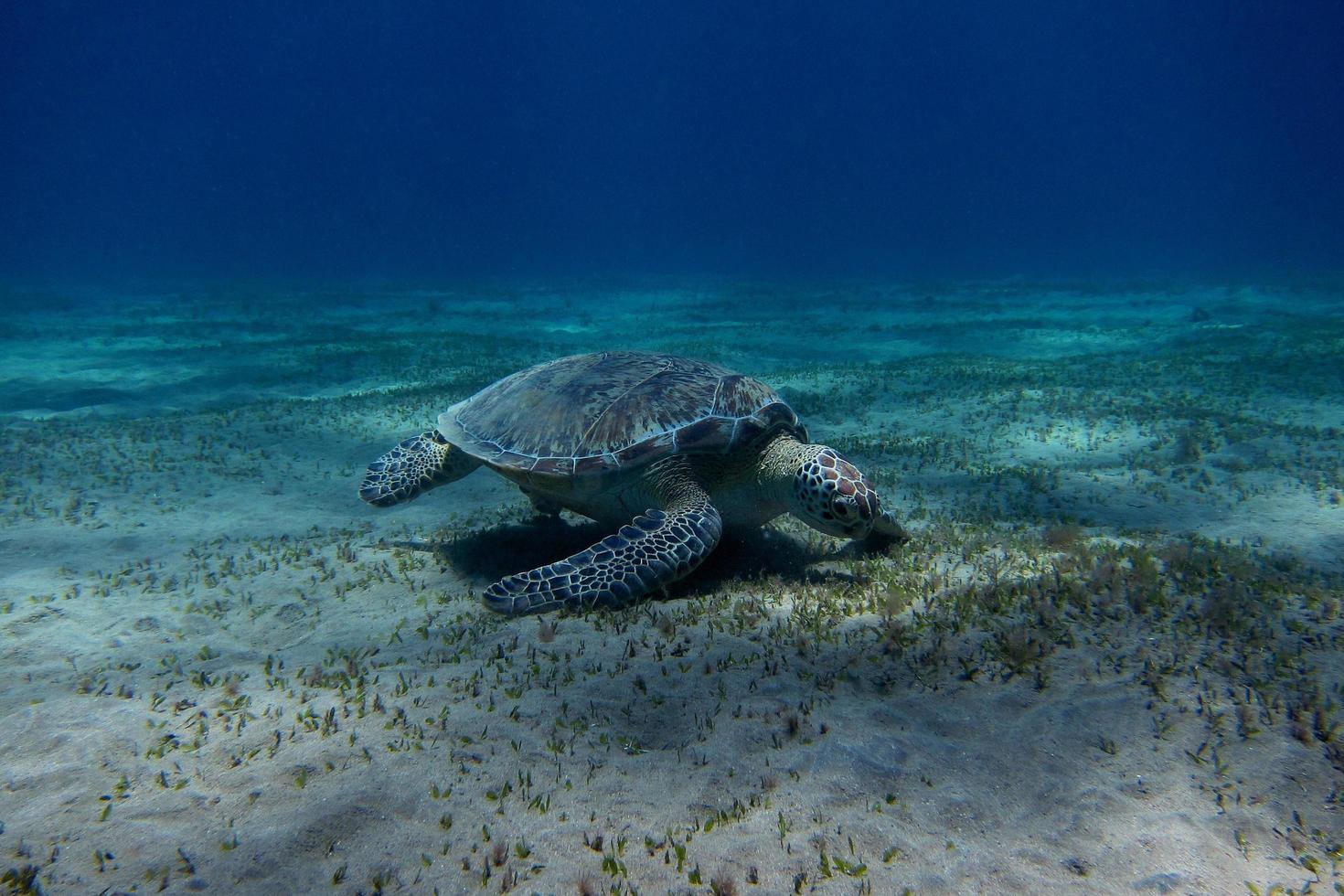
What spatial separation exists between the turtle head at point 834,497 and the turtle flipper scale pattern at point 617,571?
91cm

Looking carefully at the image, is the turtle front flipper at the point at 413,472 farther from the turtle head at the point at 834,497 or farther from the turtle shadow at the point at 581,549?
the turtle head at the point at 834,497

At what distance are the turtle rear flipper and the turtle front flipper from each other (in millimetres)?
2627

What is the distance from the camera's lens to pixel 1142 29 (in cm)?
15662

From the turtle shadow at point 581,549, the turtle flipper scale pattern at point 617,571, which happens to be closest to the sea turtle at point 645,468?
the turtle flipper scale pattern at point 617,571

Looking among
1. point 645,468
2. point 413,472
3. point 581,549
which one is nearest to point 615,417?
point 645,468

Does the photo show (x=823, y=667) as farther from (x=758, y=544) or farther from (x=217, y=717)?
(x=217, y=717)

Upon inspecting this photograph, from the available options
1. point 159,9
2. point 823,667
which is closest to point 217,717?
point 823,667

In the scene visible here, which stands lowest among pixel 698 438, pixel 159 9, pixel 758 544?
pixel 758 544

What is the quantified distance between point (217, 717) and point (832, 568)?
4873 mm

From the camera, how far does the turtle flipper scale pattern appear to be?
5.23m

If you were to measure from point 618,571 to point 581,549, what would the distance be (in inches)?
66.4

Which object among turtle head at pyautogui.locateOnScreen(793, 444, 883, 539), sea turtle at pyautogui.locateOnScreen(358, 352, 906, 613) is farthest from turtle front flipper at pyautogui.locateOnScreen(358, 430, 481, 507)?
turtle head at pyautogui.locateOnScreen(793, 444, 883, 539)

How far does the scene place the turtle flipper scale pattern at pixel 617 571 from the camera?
523cm

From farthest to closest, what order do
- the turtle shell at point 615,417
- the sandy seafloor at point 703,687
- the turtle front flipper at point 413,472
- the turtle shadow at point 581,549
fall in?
1. the turtle front flipper at point 413,472
2. the turtle shell at point 615,417
3. the turtle shadow at point 581,549
4. the sandy seafloor at point 703,687
